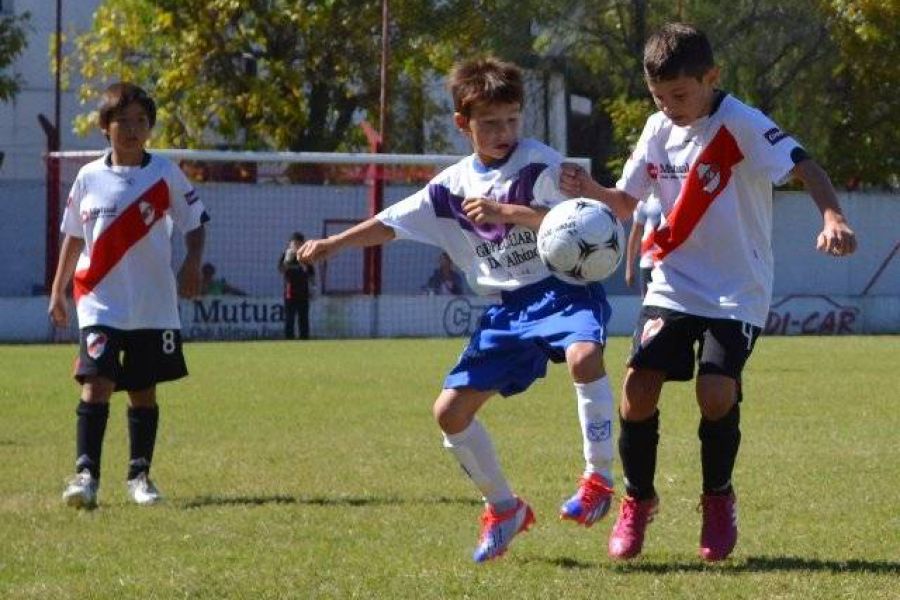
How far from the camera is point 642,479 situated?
655 centimetres

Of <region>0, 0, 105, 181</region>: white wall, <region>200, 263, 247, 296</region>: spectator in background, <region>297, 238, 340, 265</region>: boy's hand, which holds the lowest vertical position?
<region>200, 263, 247, 296</region>: spectator in background

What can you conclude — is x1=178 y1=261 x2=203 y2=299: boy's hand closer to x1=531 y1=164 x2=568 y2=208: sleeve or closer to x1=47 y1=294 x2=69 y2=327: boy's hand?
x1=47 y1=294 x2=69 y2=327: boy's hand

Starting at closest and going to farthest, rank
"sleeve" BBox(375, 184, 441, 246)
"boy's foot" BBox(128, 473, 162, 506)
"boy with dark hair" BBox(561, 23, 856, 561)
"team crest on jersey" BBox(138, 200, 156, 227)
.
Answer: "boy with dark hair" BBox(561, 23, 856, 561)
"sleeve" BBox(375, 184, 441, 246)
"boy's foot" BBox(128, 473, 162, 506)
"team crest on jersey" BBox(138, 200, 156, 227)

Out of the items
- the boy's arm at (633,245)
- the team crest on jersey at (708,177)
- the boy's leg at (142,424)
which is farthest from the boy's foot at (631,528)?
the boy's arm at (633,245)

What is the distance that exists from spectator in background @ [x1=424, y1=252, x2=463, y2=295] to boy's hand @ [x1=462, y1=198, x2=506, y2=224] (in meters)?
20.9

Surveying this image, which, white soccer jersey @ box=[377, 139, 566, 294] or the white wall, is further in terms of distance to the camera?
the white wall

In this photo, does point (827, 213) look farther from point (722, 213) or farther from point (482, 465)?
point (482, 465)

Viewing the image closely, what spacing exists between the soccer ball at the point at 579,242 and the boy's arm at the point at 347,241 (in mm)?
684

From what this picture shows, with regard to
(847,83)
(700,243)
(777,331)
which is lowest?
(777,331)

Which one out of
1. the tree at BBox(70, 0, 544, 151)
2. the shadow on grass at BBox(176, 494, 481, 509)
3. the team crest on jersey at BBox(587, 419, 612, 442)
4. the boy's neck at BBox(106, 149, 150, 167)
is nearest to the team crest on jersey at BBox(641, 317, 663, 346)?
the team crest on jersey at BBox(587, 419, 612, 442)

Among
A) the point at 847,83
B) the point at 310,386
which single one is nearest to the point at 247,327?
the point at 310,386

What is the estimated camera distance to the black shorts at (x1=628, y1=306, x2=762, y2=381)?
6.24m

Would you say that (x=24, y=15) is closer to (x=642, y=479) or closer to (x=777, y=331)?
(x=777, y=331)

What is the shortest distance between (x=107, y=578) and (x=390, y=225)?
64.3 inches
